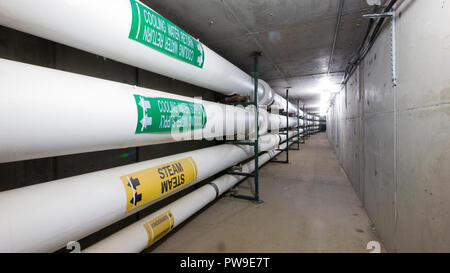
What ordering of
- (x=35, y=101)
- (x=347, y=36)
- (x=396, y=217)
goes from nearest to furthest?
(x=35, y=101) < (x=396, y=217) < (x=347, y=36)

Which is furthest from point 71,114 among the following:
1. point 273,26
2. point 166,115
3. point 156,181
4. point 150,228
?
point 273,26

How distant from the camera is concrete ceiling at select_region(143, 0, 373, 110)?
1.65 meters

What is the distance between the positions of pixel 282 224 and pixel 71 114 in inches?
78.6

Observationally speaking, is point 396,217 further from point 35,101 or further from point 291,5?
point 35,101

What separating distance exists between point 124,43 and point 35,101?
55cm

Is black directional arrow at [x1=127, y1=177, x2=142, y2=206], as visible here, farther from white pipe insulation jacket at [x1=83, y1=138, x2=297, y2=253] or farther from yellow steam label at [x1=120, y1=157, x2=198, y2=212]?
white pipe insulation jacket at [x1=83, y1=138, x2=297, y2=253]

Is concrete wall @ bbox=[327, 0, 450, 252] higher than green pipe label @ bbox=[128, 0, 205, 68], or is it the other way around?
green pipe label @ bbox=[128, 0, 205, 68]

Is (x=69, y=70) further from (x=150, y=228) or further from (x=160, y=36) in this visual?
(x=150, y=228)

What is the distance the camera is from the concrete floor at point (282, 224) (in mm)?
1664

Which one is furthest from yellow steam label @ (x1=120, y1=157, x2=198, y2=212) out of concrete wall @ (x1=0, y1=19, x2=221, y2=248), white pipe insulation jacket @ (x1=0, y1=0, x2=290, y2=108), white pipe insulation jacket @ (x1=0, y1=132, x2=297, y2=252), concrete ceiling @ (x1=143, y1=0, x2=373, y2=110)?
concrete ceiling @ (x1=143, y1=0, x2=373, y2=110)

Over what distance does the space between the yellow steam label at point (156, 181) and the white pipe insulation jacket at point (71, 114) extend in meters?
0.21

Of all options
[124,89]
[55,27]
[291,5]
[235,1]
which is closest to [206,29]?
[235,1]

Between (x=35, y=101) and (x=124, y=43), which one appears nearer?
(x=35, y=101)

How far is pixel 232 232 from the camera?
1.88 m
